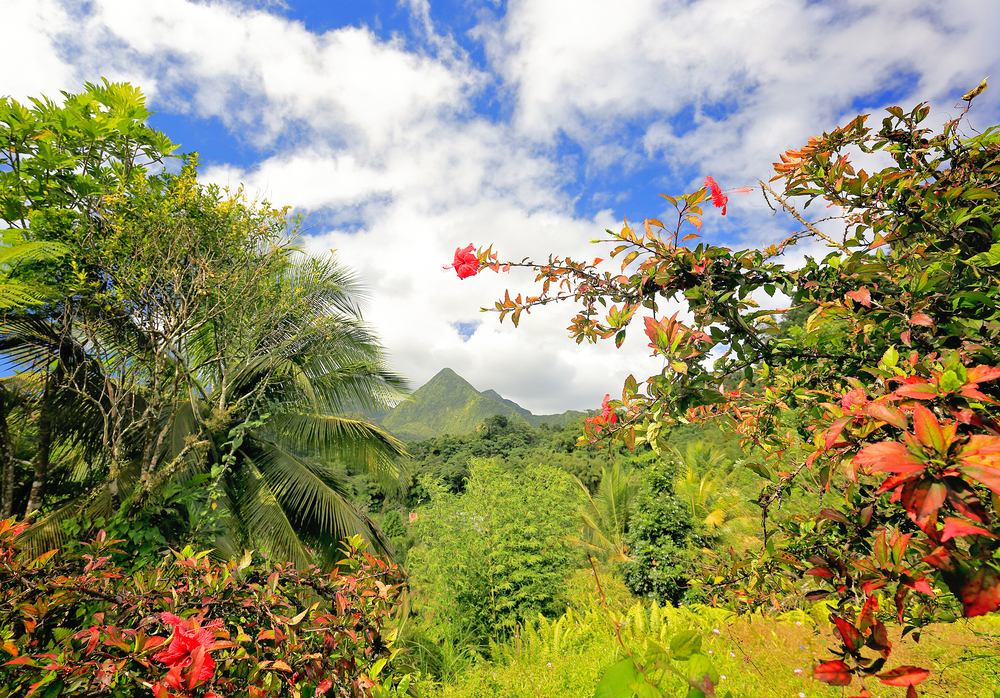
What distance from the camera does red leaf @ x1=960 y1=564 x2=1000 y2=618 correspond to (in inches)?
18.9

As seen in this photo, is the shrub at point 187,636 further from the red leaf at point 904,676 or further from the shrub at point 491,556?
the shrub at point 491,556

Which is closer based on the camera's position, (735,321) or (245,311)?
(735,321)

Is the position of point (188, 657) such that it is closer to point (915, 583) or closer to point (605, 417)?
point (605, 417)

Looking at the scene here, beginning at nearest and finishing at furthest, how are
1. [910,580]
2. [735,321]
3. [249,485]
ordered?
1. [910,580]
2. [735,321]
3. [249,485]

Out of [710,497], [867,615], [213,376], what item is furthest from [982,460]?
[710,497]

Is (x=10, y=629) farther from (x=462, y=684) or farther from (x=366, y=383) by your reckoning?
(x=366, y=383)


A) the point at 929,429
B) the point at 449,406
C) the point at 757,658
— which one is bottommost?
the point at 757,658

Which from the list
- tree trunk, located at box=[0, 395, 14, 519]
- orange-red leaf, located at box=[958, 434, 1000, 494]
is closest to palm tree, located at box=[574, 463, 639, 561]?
tree trunk, located at box=[0, 395, 14, 519]

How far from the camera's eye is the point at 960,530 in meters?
0.46

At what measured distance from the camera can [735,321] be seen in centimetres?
108

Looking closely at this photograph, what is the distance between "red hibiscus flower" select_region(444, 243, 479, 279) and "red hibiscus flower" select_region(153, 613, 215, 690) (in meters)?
1.21

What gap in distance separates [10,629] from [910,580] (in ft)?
7.79

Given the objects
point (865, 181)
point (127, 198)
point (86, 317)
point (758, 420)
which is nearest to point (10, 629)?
point (758, 420)

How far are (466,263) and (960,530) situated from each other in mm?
1211
